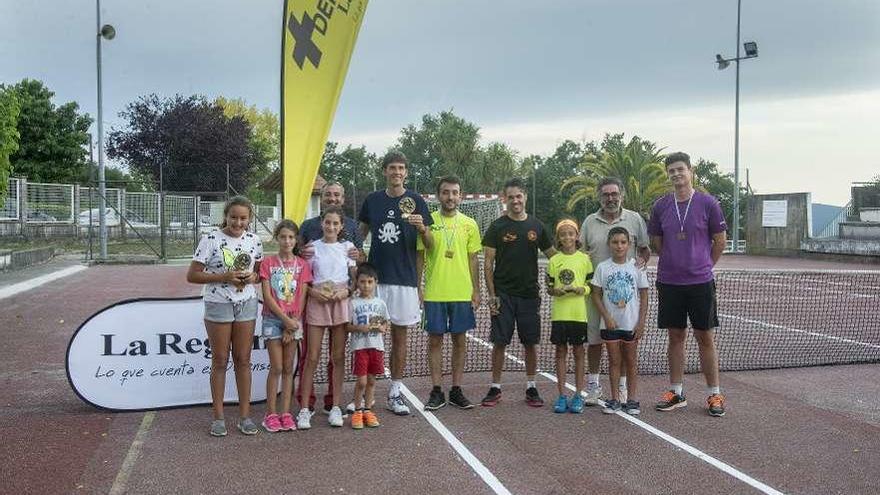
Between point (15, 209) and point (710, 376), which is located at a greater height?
point (15, 209)

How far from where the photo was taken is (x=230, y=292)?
560 centimetres

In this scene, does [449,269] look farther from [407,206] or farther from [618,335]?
[618,335]

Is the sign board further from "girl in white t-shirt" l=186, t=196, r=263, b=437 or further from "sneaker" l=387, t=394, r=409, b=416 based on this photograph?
"girl in white t-shirt" l=186, t=196, r=263, b=437

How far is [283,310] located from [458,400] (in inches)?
66.8

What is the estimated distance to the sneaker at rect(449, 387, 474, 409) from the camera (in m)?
6.54

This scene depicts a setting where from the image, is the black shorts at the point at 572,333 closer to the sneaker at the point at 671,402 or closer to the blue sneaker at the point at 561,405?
the blue sneaker at the point at 561,405

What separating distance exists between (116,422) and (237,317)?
4.55ft

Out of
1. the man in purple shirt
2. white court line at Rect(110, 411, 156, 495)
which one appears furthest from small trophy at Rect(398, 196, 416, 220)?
white court line at Rect(110, 411, 156, 495)

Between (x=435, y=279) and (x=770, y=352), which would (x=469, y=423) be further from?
(x=770, y=352)

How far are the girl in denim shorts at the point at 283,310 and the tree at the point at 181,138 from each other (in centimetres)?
4428

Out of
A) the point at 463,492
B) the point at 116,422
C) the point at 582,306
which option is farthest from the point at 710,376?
the point at 116,422

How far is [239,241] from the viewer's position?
5703mm

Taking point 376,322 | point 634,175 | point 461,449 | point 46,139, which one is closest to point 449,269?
point 376,322

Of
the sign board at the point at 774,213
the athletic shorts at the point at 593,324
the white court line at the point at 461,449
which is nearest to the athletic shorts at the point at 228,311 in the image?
the white court line at the point at 461,449
